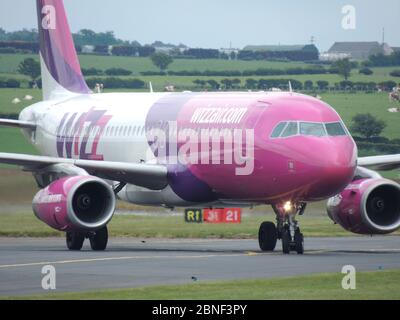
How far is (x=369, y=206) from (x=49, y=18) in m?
15.7

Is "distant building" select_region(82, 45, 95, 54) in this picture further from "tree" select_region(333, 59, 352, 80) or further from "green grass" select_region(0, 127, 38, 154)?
"green grass" select_region(0, 127, 38, 154)

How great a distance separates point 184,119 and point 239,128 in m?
2.92

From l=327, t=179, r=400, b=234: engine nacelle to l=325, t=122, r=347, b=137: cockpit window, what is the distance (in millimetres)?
2854

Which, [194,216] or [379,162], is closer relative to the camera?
[379,162]

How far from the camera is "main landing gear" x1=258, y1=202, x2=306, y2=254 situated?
3506cm

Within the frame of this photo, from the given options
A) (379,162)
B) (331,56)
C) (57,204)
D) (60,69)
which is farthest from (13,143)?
(331,56)

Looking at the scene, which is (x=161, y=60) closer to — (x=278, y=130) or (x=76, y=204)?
(x=76, y=204)

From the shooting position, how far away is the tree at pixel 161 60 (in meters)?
99.7

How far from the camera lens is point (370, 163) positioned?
1567 inches

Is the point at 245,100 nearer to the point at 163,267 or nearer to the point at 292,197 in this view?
the point at 292,197

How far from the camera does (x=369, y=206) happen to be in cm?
3806

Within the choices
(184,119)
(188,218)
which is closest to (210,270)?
(184,119)

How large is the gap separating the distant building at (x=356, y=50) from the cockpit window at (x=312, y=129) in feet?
241

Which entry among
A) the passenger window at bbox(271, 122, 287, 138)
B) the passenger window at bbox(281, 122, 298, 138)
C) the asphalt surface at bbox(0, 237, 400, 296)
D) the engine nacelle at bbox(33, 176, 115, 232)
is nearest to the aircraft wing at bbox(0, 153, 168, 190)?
the engine nacelle at bbox(33, 176, 115, 232)
